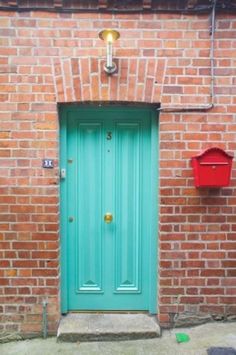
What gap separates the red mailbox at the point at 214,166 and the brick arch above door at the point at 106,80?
0.79 metres

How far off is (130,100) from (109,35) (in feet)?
2.04

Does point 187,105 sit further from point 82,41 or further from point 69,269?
point 69,269

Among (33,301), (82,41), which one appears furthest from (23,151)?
(33,301)

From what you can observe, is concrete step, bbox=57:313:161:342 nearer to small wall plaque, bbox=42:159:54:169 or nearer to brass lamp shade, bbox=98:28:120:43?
small wall plaque, bbox=42:159:54:169

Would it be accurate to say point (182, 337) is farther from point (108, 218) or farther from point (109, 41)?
point (109, 41)

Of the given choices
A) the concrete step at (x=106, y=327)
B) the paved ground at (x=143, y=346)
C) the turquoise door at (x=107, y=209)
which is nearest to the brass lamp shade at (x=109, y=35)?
the turquoise door at (x=107, y=209)

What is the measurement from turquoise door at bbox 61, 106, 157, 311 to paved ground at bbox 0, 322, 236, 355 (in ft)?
1.40

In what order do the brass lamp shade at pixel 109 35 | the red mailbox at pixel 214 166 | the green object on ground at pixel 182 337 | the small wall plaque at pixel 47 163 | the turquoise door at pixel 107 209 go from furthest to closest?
the turquoise door at pixel 107 209
the small wall plaque at pixel 47 163
the green object on ground at pixel 182 337
the red mailbox at pixel 214 166
the brass lamp shade at pixel 109 35

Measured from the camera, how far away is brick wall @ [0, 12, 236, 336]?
3062 mm

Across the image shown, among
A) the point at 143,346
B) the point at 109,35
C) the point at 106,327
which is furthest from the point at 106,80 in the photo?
the point at 143,346

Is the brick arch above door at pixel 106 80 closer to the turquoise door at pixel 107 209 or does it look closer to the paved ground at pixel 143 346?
the turquoise door at pixel 107 209

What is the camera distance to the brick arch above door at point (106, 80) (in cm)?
306

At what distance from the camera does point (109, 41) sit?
287cm

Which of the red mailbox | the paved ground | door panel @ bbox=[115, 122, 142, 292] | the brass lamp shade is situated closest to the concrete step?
the paved ground
